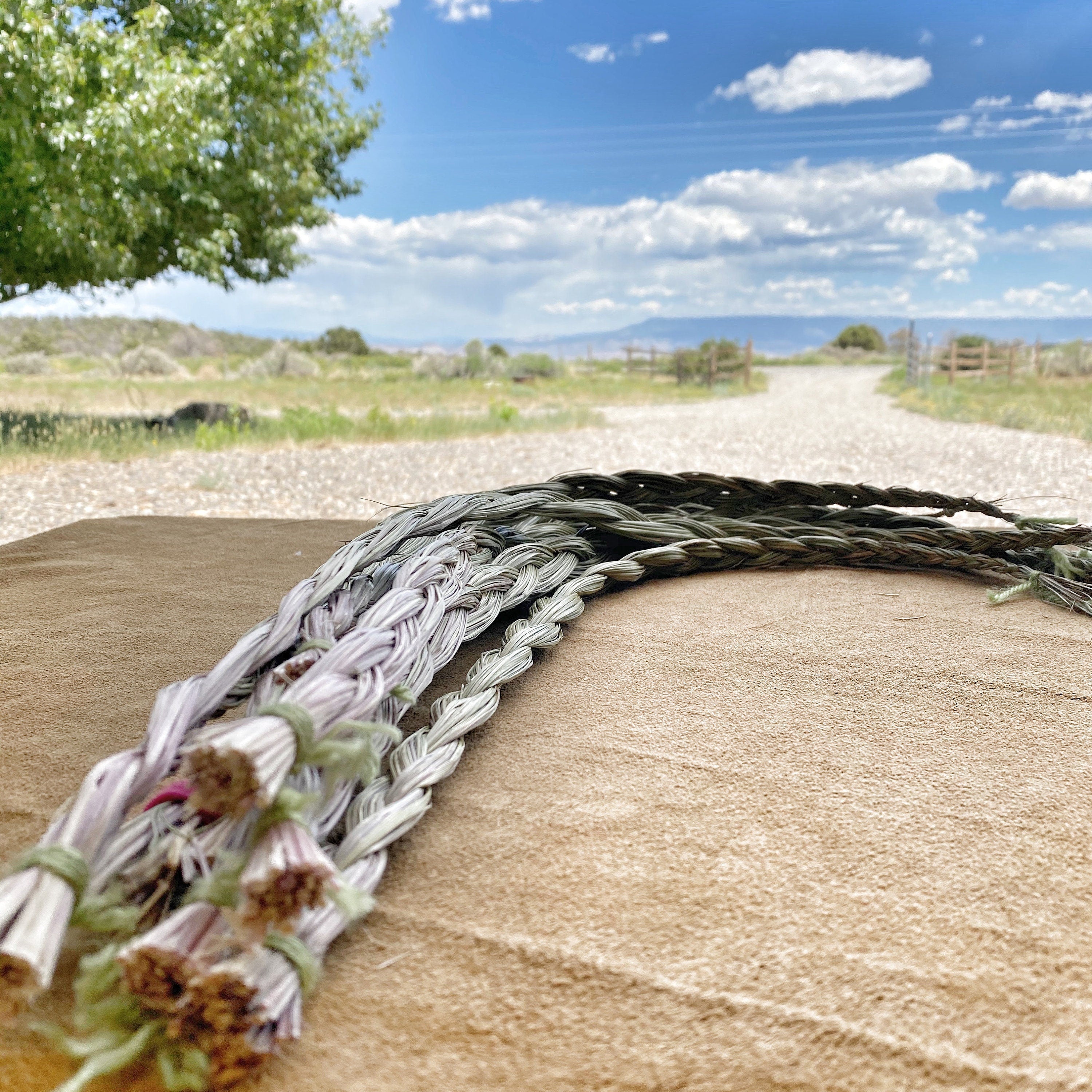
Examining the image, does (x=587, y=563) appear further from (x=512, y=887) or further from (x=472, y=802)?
(x=512, y=887)

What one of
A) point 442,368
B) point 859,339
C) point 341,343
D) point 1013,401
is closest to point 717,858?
point 1013,401

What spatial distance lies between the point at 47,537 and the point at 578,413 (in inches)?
259

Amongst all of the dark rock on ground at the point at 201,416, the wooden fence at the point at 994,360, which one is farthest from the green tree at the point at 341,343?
the dark rock on ground at the point at 201,416

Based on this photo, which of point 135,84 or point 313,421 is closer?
point 135,84

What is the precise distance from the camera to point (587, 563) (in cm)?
163

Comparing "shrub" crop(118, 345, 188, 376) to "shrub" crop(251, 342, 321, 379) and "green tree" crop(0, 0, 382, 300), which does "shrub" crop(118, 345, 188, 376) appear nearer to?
"shrub" crop(251, 342, 321, 379)

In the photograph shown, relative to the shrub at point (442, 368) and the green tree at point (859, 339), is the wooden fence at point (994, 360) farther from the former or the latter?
the green tree at point (859, 339)

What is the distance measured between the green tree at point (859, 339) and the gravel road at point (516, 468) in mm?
32784

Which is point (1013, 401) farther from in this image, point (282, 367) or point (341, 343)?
point (341, 343)

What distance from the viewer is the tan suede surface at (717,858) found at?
61cm

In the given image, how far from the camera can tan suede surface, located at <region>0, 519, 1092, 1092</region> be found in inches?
24.1

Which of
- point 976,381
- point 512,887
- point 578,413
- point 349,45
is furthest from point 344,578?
point 976,381

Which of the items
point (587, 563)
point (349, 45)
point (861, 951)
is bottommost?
point (861, 951)

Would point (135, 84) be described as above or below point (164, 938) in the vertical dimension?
above
